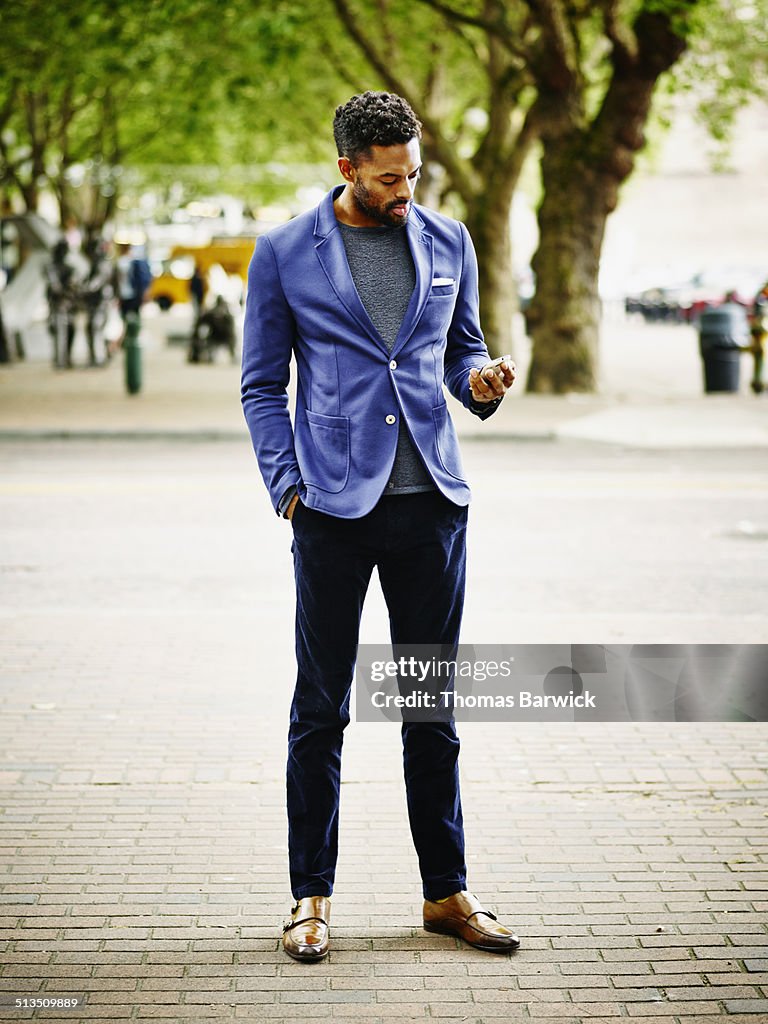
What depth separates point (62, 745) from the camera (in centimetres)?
539

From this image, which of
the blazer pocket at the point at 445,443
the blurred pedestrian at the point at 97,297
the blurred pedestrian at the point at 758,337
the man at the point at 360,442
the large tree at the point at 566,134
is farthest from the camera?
the blurred pedestrian at the point at 97,297

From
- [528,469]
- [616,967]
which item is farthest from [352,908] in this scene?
[528,469]

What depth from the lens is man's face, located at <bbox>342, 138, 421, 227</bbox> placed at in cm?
344

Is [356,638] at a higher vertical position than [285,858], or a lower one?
higher

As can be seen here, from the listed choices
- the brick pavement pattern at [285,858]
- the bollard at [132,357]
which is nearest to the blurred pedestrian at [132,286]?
the bollard at [132,357]

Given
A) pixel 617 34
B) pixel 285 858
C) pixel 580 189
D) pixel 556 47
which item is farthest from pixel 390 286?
pixel 580 189

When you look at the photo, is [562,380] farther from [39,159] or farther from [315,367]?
[39,159]

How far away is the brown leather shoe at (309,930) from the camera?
3.63 metres

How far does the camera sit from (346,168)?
3512mm

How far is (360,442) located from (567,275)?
16008 mm

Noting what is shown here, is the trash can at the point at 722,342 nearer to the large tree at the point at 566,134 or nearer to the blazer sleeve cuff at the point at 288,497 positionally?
the large tree at the point at 566,134

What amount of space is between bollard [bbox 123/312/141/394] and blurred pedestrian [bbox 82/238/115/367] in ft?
16.1

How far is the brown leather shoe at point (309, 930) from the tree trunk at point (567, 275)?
16.0m

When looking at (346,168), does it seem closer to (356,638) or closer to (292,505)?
(292,505)
